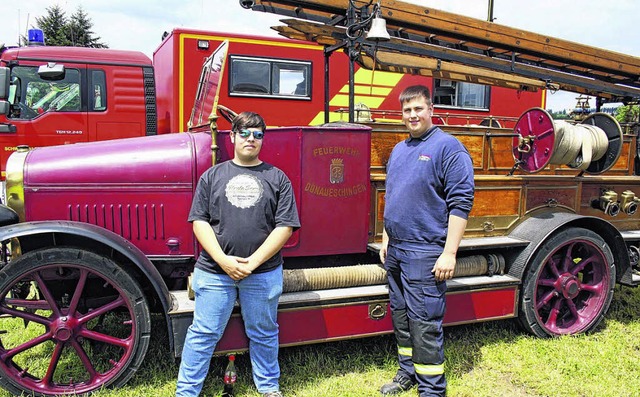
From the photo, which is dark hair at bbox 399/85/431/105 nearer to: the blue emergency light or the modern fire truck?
the modern fire truck

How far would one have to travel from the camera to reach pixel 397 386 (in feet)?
10.5

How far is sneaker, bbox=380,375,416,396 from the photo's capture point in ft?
10.4

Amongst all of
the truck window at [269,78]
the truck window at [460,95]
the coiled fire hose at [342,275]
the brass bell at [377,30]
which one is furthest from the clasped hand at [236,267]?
the truck window at [460,95]

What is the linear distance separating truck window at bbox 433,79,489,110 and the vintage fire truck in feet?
4.72

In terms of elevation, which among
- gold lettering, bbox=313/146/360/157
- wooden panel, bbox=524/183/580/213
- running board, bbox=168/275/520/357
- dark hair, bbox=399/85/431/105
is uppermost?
dark hair, bbox=399/85/431/105

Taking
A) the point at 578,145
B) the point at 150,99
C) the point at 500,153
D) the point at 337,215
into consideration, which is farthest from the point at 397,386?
the point at 150,99

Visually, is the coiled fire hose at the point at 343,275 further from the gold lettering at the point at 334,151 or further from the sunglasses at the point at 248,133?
the sunglasses at the point at 248,133

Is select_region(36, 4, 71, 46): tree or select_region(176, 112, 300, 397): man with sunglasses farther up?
select_region(36, 4, 71, 46): tree

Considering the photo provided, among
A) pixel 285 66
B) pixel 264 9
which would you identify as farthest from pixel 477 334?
pixel 285 66

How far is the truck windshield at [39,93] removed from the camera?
694cm

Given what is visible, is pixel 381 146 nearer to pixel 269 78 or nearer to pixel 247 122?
pixel 247 122

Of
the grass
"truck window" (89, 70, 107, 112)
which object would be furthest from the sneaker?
"truck window" (89, 70, 107, 112)

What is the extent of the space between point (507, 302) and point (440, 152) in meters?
1.62

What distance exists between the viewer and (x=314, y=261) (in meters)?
3.75
